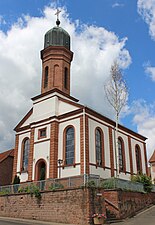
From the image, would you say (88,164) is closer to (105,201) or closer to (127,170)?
(105,201)

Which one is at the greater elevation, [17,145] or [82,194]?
[17,145]

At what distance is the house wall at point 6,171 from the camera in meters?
35.6

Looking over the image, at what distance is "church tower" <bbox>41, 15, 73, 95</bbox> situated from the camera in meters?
31.6

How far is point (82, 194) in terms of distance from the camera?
56.0 feet

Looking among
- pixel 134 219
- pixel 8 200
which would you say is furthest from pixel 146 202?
pixel 8 200

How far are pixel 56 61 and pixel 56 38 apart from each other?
11.5 ft

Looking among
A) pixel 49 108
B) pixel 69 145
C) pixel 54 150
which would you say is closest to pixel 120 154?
pixel 69 145

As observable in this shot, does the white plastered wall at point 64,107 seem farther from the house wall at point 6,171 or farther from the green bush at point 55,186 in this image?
the house wall at point 6,171

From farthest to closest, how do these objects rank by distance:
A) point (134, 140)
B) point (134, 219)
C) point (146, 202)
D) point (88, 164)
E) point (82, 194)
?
point (134, 140)
point (88, 164)
point (146, 202)
point (134, 219)
point (82, 194)

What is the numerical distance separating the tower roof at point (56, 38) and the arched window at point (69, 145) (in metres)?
12.4

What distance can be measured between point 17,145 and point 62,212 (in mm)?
16683

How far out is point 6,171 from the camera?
3656 cm

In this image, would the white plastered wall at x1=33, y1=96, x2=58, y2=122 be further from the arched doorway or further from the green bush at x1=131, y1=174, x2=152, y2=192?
the green bush at x1=131, y1=174, x2=152, y2=192

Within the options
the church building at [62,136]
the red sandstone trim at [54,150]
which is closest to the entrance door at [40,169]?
the church building at [62,136]
